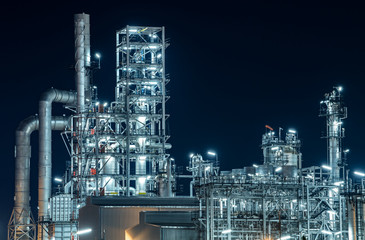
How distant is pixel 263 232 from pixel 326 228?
7536mm

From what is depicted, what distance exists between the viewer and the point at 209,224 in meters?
44.1

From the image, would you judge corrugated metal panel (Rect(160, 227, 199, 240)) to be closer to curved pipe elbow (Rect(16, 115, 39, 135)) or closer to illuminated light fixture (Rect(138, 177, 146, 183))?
illuminated light fixture (Rect(138, 177, 146, 183))

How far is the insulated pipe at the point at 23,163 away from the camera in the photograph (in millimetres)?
68125

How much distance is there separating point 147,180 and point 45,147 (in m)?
10.7

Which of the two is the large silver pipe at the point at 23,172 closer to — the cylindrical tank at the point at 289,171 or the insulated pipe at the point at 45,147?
the insulated pipe at the point at 45,147

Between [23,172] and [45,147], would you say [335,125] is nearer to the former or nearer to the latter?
[45,147]

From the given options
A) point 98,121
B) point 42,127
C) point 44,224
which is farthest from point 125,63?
point 44,224

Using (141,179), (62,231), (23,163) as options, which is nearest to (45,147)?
(23,163)

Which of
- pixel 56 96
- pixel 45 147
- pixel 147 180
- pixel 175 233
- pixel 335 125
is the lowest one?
pixel 175 233

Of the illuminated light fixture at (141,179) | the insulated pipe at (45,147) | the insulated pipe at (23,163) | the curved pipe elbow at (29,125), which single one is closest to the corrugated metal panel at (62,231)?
the insulated pipe at (45,147)

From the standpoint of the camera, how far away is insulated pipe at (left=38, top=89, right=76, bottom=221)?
66812 mm

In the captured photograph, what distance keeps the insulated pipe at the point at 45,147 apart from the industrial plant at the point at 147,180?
3.6 inches

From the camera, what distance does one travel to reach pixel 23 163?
226 ft

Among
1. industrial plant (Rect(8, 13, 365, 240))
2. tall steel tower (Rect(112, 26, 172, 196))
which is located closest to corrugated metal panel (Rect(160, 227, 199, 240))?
industrial plant (Rect(8, 13, 365, 240))
